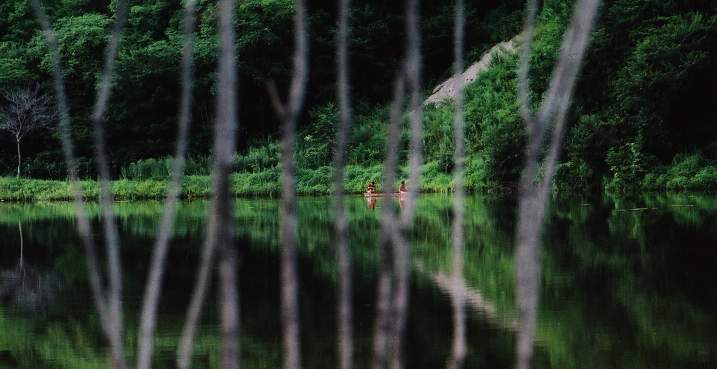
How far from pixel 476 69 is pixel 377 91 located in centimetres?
390

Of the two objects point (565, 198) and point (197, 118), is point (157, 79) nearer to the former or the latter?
point (197, 118)

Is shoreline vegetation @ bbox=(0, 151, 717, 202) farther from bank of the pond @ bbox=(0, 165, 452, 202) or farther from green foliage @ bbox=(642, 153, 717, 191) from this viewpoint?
green foliage @ bbox=(642, 153, 717, 191)

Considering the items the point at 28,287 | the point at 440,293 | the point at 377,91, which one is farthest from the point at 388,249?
the point at 377,91

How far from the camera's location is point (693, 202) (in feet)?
48.6

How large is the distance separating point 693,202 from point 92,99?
19.6 meters

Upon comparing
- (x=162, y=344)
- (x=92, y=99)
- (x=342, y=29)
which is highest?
(x=92, y=99)

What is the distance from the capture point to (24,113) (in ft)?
87.9

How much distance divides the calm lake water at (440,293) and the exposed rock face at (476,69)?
11792 mm

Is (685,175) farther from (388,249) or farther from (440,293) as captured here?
(388,249)

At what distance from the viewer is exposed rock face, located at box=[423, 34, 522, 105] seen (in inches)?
1003

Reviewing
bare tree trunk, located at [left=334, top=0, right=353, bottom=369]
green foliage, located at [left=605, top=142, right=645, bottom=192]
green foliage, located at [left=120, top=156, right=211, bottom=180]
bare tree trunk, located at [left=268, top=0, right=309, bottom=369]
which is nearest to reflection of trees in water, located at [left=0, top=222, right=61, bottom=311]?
bare tree trunk, located at [left=334, top=0, right=353, bottom=369]

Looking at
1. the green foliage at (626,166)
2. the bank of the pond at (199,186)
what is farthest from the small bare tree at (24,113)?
→ the green foliage at (626,166)

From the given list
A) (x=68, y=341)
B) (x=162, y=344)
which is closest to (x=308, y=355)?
(x=162, y=344)

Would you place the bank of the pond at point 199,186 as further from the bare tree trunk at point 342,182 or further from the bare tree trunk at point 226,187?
the bare tree trunk at point 226,187
